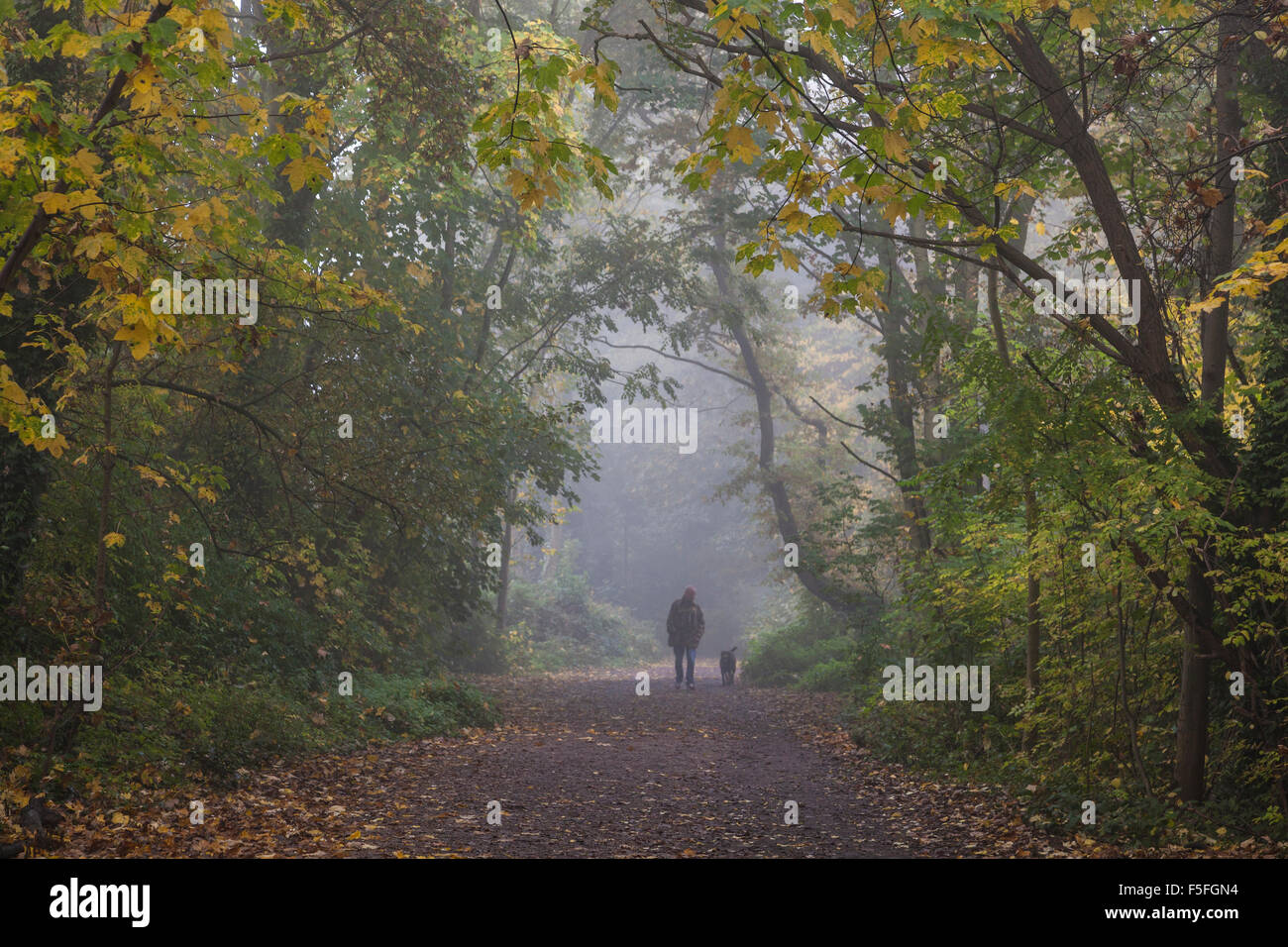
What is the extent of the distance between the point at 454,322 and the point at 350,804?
11.3m

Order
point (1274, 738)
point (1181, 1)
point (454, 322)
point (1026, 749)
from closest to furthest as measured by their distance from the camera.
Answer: point (1274, 738), point (1181, 1), point (1026, 749), point (454, 322)

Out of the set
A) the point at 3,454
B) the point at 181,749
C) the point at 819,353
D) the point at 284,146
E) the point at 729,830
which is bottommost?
the point at 729,830

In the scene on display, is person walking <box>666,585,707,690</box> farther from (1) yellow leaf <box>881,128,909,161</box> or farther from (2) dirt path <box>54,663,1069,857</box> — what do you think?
(1) yellow leaf <box>881,128,909,161</box>

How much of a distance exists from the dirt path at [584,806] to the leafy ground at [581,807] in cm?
2

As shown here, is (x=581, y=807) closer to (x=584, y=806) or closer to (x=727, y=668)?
(x=584, y=806)

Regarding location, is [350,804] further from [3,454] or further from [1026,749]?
[1026,749]

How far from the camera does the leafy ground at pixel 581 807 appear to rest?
20.3 feet

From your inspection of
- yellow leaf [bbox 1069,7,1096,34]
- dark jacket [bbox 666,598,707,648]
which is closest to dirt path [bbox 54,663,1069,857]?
yellow leaf [bbox 1069,7,1096,34]

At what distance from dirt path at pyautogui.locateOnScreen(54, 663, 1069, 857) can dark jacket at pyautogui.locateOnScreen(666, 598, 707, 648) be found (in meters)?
6.92

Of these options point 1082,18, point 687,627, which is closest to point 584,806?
point 1082,18

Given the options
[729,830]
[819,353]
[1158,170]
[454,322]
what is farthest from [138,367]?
[819,353]

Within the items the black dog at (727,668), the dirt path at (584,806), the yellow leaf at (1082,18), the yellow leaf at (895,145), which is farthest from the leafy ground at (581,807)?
the black dog at (727,668)

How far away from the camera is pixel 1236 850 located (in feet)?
18.1

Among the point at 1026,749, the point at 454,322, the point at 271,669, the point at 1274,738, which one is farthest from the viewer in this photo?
the point at 454,322
